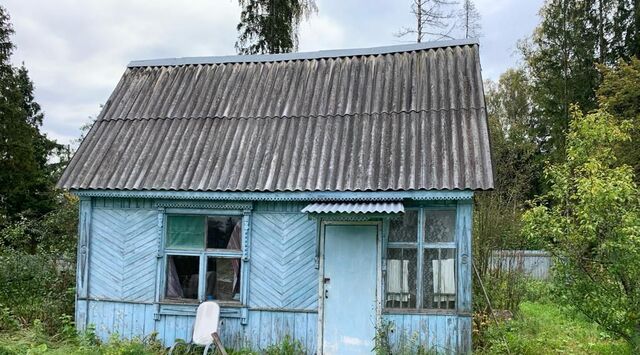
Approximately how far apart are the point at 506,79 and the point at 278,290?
93.9 feet

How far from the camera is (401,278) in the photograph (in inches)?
287

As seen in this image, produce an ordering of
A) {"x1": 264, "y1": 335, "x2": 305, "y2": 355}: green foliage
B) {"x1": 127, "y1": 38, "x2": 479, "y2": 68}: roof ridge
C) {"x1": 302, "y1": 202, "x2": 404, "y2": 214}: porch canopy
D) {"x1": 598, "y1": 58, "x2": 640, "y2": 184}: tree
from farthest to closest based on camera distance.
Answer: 1. {"x1": 598, "y1": 58, "x2": 640, "y2": 184}: tree
2. {"x1": 127, "y1": 38, "x2": 479, "y2": 68}: roof ridge
3. {"x1": 264, "y1": 335, "x2": 305, "y2": 355}: green foliage
4. {"x1": 302, "y1": 202, "x2": 404, "y2": 214}: porch canopy

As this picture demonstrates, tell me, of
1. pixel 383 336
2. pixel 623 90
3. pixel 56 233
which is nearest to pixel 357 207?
pixel 383 336

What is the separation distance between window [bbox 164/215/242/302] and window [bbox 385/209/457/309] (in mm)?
2407

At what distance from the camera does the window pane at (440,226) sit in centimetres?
718

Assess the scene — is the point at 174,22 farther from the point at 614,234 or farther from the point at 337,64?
the point at 614,234

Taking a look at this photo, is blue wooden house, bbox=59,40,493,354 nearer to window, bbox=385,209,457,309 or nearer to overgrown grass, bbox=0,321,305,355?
window, bbox=385,209,457,309

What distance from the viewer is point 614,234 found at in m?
6.06

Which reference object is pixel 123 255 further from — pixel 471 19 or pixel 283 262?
pixel 471 19

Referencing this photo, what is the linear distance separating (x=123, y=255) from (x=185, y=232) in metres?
1.13

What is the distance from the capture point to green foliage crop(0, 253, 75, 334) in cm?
891

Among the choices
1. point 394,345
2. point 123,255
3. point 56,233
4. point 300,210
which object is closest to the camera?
point 394,345

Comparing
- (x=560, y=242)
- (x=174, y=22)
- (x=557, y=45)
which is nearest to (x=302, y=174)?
(x=560, y=242)

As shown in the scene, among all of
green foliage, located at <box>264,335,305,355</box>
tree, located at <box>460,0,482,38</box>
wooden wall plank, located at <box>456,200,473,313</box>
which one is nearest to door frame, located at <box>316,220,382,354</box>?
green foliage, located at <box>264,335,305,355</box>
